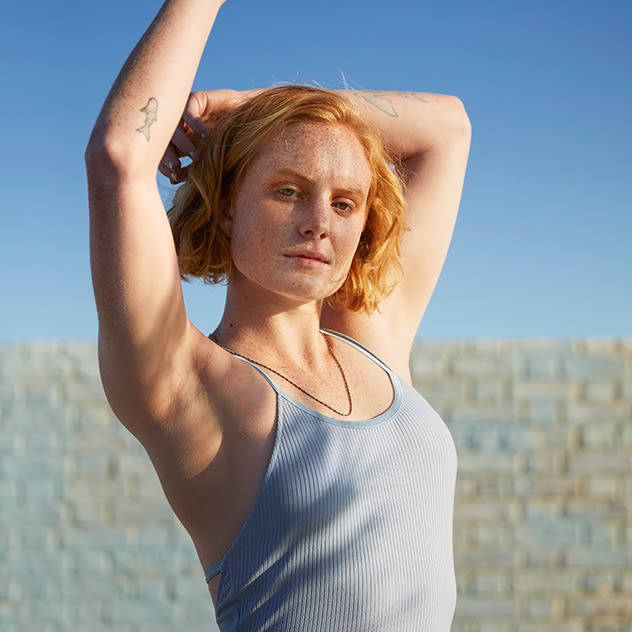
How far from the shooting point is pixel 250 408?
1142mm

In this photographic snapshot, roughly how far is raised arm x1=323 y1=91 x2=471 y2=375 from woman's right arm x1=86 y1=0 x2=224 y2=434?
0.61 m

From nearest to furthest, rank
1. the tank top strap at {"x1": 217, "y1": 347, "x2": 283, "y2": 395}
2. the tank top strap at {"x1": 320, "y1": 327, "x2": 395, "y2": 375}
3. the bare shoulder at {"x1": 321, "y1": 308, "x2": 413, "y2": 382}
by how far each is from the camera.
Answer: the tank top strap at {"x1": 217, "y1": 347, "x2": 283, "y2": 395} < the tank top strap at {"x1": 320, "y1": 327, "x2": 395, "y2": 375} < the bare shoulder at {"x1": 321, "y1": 308, "x2": 413, "y2": 382}

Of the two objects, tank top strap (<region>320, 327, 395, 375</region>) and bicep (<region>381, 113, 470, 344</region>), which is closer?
tank top strap (<region>320, 327, 395, 375</region>)

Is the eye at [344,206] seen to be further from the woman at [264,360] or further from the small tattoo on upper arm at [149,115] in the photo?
the small tattoo on upper arm at [149,115]

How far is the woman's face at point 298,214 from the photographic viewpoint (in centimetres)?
124

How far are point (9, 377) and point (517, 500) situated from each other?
388cm

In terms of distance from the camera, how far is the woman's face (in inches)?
48.9

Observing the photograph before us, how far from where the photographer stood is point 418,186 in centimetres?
170

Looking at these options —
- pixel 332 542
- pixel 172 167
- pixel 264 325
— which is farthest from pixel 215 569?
pixel 172 167

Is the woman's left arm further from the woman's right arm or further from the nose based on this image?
the woman's right arm

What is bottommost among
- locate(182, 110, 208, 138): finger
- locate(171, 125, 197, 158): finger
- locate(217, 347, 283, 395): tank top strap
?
locate(217, 347, 283, 395): tank top strap

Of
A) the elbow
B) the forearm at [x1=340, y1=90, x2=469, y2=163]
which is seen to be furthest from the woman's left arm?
the elbow

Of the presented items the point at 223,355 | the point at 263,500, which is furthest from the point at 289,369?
the point at 263,500

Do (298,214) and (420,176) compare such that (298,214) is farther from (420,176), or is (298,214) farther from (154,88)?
(420,176)
